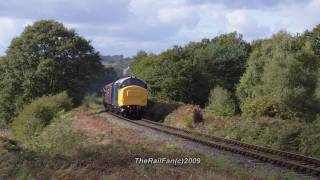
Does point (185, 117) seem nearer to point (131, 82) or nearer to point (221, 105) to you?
point (131, 82)

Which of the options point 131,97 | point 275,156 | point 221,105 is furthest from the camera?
point 221,105

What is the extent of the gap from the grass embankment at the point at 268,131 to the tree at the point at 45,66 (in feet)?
120

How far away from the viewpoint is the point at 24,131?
4556cm

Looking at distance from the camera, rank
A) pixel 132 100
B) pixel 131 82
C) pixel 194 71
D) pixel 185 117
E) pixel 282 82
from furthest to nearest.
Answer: pixel 194 71, pixel 282 82, pixel 131 82, pixel 132 100, pixel 185 117

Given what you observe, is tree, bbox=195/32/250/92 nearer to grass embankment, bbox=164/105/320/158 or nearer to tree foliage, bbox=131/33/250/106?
tree foliage, bbox=131/33/250/106

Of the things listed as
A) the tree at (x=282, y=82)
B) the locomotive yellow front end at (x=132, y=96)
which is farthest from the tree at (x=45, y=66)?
the locomotive yellow front end at (x=132, y=96)

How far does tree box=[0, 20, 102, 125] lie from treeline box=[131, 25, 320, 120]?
1021cm

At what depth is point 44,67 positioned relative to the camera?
6675cm

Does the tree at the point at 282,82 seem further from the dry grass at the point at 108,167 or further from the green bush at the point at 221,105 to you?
the dry grass at the point at 108,167

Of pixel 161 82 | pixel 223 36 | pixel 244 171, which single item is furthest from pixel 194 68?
pixel 244 171

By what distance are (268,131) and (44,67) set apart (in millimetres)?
45760

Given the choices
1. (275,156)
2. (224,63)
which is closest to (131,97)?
(275,156)

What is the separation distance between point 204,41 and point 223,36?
4.25 m

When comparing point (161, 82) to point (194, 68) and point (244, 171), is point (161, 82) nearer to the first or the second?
point (194, 68)
